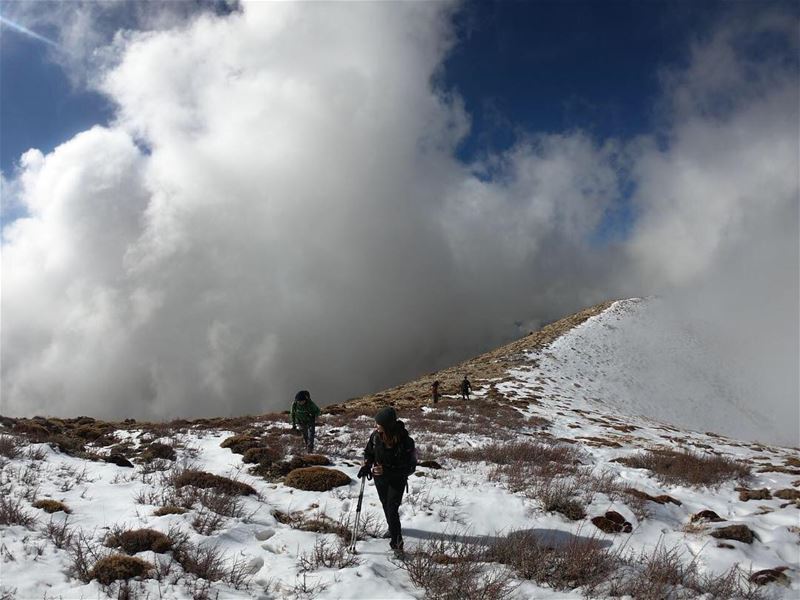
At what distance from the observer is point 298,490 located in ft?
30.0

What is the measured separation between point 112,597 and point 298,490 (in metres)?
4.72

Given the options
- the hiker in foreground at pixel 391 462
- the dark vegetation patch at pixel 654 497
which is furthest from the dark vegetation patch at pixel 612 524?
the hiker in foreground at pixel 391 462

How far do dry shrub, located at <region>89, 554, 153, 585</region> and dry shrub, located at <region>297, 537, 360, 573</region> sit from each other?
72.0 inches

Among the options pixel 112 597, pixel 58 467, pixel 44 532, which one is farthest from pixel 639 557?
pixel 58 467

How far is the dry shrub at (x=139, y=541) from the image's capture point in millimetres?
5637

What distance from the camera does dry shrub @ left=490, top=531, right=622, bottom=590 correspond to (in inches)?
224

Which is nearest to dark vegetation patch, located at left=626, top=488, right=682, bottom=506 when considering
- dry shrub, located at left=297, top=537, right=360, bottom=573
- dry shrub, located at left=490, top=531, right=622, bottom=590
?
dry shrub, located at left=490, top=531, right=622, bottom=590

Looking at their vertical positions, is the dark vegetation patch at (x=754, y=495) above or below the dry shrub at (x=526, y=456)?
below

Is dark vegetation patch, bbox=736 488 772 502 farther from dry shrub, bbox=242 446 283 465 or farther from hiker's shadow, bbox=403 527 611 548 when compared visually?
dry shrub, bbox=242 446 283 465

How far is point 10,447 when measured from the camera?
1018 centimetres

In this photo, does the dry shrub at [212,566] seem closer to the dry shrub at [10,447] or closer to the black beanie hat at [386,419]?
the black beanie hat at [386,419]

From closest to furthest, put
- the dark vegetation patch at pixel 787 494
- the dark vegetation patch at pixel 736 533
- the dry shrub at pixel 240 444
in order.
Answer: the dark vegetation patch at pixel 736 533 → the dark vegetation patch at pixel 787 494 → the dry shrub at pixel 240 444

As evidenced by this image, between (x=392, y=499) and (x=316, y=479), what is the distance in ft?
10.9

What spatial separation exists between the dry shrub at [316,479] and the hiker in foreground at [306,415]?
3952 mm
